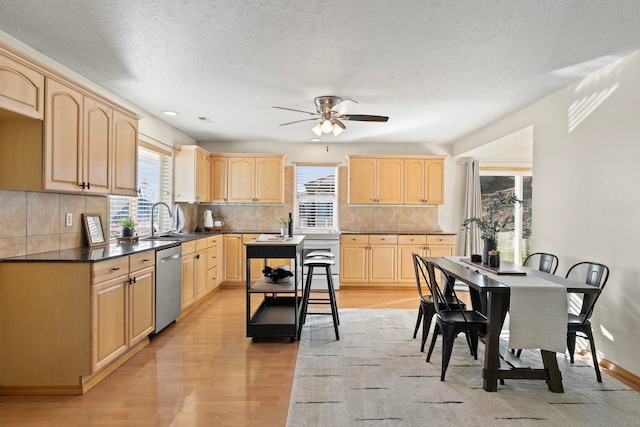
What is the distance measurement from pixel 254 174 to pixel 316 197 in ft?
4.01

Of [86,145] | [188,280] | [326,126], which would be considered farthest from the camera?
[188,280]

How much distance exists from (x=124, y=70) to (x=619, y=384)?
15.5 feet

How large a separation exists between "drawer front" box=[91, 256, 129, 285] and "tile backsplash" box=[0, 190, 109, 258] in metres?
0.64

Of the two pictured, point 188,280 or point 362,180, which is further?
point 362,180

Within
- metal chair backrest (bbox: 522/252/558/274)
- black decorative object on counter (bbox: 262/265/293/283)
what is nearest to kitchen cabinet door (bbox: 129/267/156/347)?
black decorative object on counter (bbox: 262/265/293/283)

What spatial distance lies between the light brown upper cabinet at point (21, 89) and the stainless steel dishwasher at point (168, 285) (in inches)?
63.4

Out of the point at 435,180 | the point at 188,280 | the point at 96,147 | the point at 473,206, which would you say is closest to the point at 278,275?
the point at 188,280

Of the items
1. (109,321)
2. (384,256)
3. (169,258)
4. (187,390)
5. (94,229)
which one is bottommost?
(187,390)

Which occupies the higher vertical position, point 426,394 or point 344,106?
point 344,106

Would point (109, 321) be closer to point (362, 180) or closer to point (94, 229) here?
point (94, 229)

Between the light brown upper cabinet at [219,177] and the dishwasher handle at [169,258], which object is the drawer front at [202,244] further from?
the light brown upper cabinet at [219,177]

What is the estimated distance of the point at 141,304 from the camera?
10.8ft

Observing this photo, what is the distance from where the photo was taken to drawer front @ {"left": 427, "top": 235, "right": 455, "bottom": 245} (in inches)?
241

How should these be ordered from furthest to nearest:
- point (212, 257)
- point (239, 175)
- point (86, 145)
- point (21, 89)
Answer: point (239, 175) → point (212, 257) → point (86, 145) → point (21, 89)
